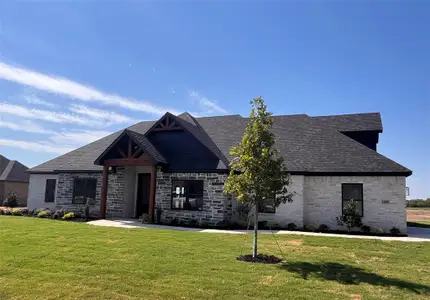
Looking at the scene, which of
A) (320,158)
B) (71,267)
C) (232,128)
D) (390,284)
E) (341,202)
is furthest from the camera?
(232,128)

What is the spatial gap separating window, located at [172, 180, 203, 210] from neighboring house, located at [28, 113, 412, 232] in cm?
5

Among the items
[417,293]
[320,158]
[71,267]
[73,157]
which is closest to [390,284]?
[417,293]

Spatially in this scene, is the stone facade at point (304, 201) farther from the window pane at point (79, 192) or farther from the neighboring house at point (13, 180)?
the neighboring house at point (13, 180)

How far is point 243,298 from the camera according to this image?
6.48m

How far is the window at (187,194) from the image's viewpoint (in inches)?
741

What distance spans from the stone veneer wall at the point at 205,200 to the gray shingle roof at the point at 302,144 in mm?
1099

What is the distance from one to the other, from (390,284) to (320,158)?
470 inches

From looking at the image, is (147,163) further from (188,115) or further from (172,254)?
(172,254)

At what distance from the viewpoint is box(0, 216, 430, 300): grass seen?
6828mm

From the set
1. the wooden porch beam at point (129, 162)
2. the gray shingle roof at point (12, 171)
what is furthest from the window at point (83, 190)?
the gray shingle roof at point (12, 171)

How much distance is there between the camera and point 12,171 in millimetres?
37062

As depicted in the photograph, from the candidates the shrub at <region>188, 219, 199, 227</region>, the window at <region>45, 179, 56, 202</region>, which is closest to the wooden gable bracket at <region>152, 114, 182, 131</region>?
the shrub at <region>188, 219, 199, 227</region>

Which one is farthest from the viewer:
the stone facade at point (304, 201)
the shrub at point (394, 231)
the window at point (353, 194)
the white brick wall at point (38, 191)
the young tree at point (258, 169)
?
the white brick wall at point (38, 191)

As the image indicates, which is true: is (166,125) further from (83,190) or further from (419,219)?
(419,219)
